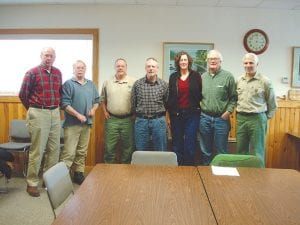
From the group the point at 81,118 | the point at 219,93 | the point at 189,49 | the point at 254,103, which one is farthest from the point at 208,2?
the point at 81,118

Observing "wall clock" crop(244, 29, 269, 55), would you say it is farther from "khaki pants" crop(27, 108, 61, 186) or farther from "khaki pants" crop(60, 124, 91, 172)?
"khaki pants" crop(27, 108, 61, 186)

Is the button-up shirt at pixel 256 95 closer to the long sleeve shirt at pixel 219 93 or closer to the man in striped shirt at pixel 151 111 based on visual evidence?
the long sleeve shirt at pixel 219 93

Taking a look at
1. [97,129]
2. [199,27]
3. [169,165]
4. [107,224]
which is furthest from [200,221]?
[199,27]

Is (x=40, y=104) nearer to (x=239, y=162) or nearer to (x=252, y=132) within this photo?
(x=239, y=162)

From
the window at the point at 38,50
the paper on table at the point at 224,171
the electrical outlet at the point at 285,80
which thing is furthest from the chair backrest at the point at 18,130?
the electrical outlet at the point at 285,80

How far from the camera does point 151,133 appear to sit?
351 centimetres

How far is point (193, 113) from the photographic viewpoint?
11.4 ft

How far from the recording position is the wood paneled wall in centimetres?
429

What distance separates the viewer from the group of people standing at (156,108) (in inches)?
132

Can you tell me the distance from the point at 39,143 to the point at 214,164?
192 cm

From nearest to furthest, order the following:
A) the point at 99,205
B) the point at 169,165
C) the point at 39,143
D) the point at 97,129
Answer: the point at 99,205 < the point at 169,165 < the point at 39,143 < the point at 97,129

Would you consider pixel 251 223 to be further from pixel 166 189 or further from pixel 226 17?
pixel 226 17

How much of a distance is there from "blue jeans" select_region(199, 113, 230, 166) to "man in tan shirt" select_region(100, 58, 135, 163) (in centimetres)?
83

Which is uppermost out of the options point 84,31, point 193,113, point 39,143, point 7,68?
point 84,31
